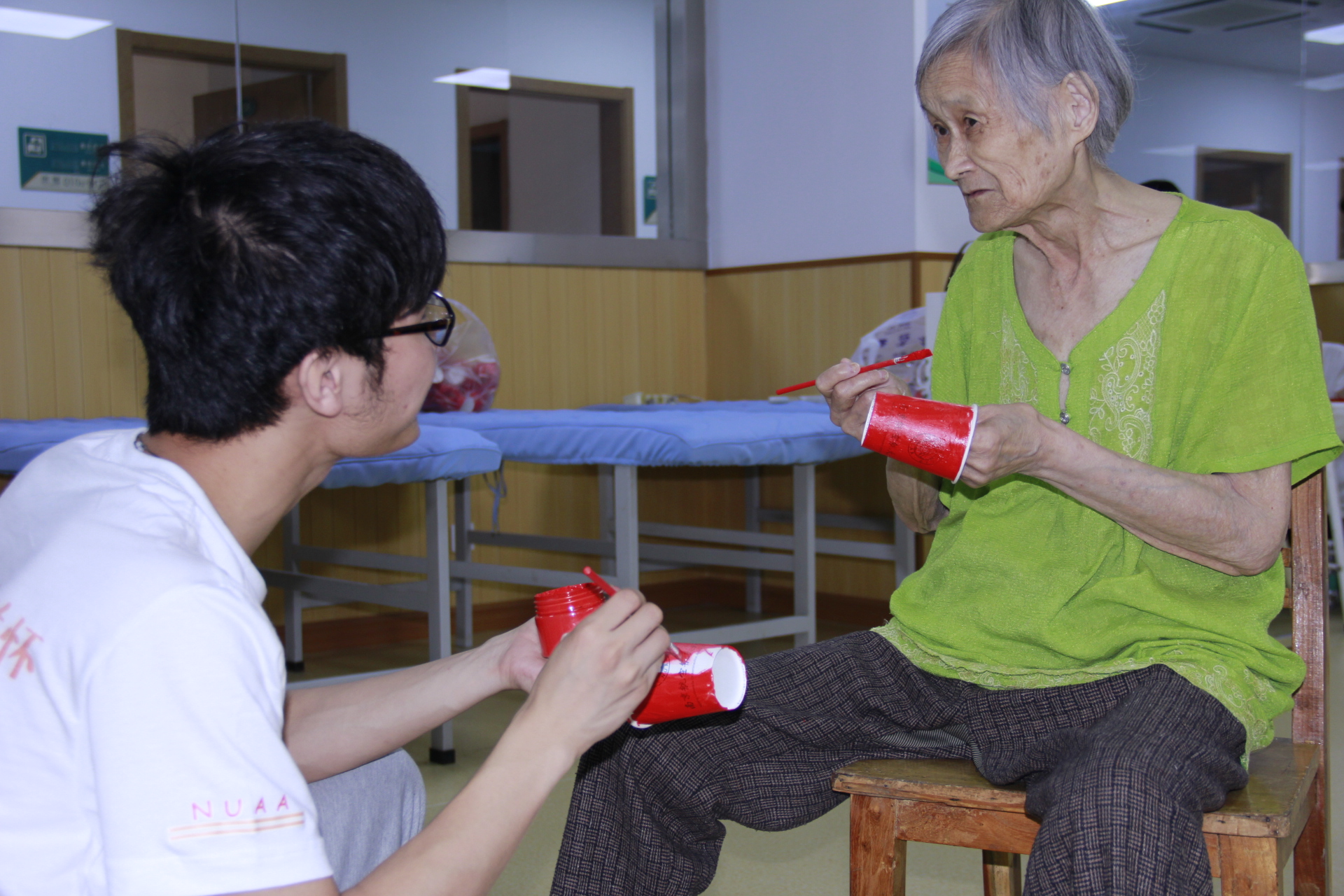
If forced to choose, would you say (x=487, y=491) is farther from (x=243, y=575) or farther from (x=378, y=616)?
(x=243, y=575)

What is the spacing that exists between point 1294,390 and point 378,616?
3124 millimetres

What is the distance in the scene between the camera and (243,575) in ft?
2.50

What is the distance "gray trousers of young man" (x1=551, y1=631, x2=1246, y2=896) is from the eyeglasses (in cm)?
49

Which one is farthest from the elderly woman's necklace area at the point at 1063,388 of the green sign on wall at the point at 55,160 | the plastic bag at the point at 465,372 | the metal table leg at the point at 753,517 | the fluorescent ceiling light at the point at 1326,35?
the fluorescent ceiling light at the point at 1326,35

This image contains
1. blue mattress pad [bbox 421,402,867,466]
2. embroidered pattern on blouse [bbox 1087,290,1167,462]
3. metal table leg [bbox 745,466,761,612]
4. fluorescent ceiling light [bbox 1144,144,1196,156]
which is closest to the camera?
embroidered pattern on blouse [bbox 1087,290,1167,462]

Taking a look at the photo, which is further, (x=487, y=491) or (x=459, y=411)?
(x=487, y=491)

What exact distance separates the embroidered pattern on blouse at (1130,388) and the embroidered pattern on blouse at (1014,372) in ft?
0.26

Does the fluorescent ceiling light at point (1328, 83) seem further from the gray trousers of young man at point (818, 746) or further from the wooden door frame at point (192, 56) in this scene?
the gray trousers of young man at point (818, 746)

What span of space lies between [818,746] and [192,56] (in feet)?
10.2

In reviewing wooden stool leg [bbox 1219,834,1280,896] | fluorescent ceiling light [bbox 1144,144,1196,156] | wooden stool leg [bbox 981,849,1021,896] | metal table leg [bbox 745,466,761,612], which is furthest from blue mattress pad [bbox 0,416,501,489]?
fluorescent ceiling light [bbox 1144,144,1196,156]

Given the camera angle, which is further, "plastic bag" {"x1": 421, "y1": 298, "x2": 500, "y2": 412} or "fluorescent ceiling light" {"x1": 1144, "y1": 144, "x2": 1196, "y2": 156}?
"fluorescent ceiling light" {"x1": 1144, "y1": 144, "x2": 1196, "y2": 156}

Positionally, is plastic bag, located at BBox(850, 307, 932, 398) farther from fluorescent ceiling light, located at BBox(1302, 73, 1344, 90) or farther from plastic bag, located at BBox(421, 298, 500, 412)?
fluorescent ceiling light, located at BBox(1302, 73, 1344, 90)

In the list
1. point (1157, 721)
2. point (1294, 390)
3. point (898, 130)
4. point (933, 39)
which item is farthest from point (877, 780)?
point (898, 130)

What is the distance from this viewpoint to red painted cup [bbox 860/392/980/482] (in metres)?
1.05
